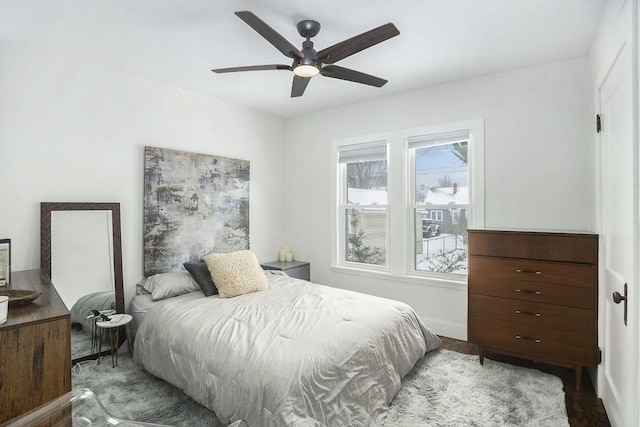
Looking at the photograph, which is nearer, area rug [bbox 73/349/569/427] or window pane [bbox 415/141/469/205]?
area rug [bbox 73/349/569/427]

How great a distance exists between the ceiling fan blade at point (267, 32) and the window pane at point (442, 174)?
206cm

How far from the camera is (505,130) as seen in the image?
3160mm

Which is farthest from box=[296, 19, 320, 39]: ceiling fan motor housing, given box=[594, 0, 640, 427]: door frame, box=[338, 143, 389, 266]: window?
box=[338, 143, 389, 266]: window

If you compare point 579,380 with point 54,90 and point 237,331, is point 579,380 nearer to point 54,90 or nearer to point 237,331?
point 237,331

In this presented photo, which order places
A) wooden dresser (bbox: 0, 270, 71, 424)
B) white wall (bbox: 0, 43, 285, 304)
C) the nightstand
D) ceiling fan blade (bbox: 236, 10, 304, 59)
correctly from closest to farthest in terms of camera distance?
wooden dresser (bbox: 0, 270, 71, 424), ceiling fan blade (bbox: 236, 10, 304, 59), white wall (bbox: 0, 43, 285, 304), the nightstand

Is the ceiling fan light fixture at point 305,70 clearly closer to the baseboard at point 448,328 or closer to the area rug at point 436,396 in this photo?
the area rug at point 436,396

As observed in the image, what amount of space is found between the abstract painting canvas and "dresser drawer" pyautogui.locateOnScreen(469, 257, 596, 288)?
2.61 m

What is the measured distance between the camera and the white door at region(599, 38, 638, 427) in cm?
163

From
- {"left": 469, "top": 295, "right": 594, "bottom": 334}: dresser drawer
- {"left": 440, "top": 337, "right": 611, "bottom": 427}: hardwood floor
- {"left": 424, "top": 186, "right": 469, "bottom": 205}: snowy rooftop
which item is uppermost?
{"left": 424, "top": 186, "right": 469, "bottom": 205}: snowy rooftop

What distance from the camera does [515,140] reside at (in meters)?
3.12

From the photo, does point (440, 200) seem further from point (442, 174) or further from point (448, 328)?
point (448, 328)

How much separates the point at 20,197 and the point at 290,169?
2.88 metres

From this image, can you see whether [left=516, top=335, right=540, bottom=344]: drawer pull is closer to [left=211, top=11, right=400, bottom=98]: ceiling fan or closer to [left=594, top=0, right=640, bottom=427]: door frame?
[left=594, top=0, right=640, bottom=427]: door frame

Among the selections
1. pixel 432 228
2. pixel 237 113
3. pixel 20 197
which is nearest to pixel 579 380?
pixel 432 228
